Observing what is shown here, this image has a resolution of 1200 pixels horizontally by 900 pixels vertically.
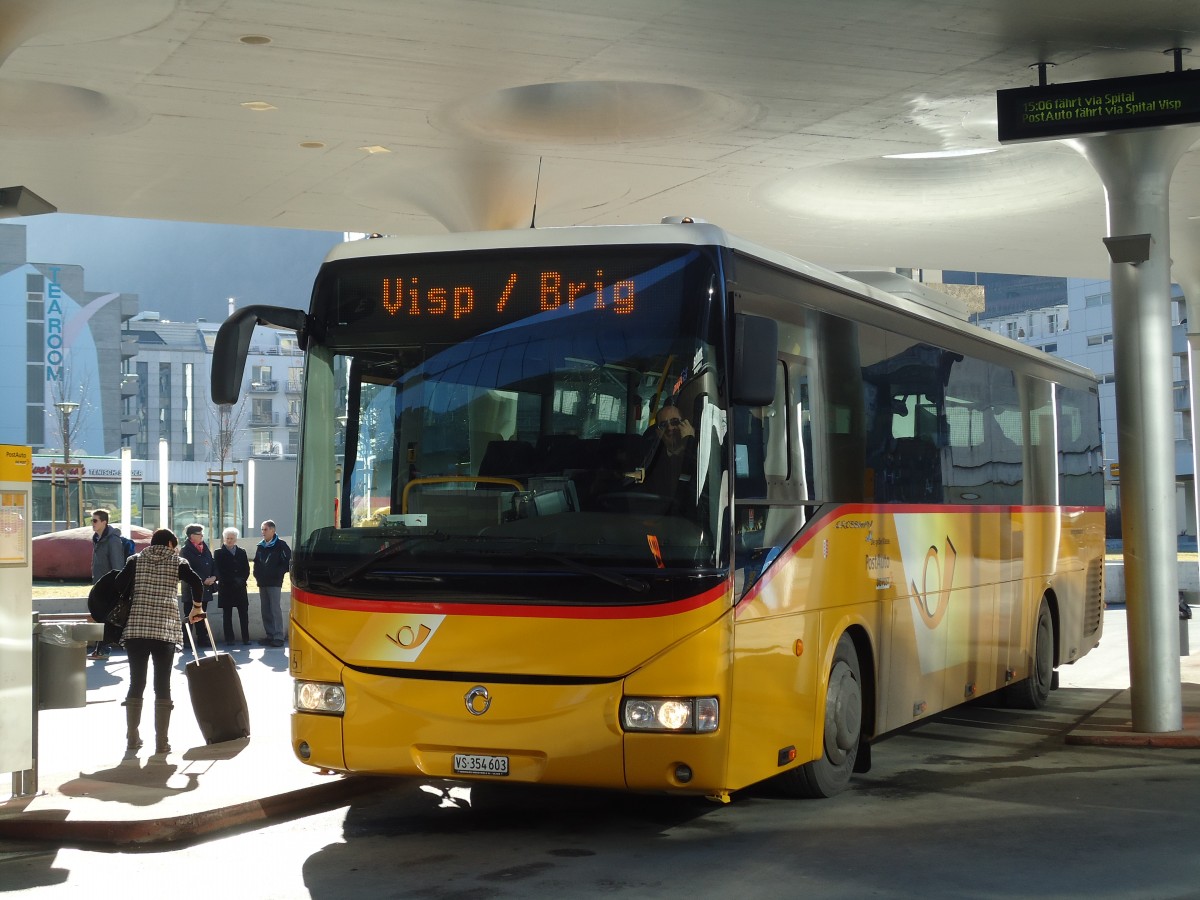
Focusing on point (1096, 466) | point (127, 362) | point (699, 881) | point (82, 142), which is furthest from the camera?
point (127, 362)

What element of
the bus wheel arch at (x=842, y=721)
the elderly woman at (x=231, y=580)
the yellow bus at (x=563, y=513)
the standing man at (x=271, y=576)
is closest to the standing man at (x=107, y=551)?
the elderly woman at (x=231, y=580)

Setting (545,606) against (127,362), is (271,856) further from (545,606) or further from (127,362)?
(127,362)

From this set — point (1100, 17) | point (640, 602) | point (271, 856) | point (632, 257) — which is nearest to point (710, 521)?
point (640, 602)

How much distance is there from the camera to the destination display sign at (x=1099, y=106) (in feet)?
40.0

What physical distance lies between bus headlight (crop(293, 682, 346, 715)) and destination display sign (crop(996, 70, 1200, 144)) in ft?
23.7

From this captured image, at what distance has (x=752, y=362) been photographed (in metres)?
8.30

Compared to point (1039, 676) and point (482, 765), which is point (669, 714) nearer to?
point (482, 765)

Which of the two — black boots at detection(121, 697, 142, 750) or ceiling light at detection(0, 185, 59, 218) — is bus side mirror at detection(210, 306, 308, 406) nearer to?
ceiling light at detection(0, 185, 59, 218)

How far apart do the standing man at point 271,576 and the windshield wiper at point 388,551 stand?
14.3 m

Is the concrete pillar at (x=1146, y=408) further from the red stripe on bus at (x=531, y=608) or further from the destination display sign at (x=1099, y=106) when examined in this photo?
the red stripe on bus at (x=531, y=608)

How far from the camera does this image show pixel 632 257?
8.47 metres

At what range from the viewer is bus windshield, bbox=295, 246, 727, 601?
26.5ft

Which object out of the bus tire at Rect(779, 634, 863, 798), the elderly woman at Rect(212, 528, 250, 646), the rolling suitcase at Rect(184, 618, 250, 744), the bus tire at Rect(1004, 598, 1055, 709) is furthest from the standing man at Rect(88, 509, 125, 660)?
the bus tire at Rect(779, 634, 863, 798)

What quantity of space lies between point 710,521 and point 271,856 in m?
3.06
